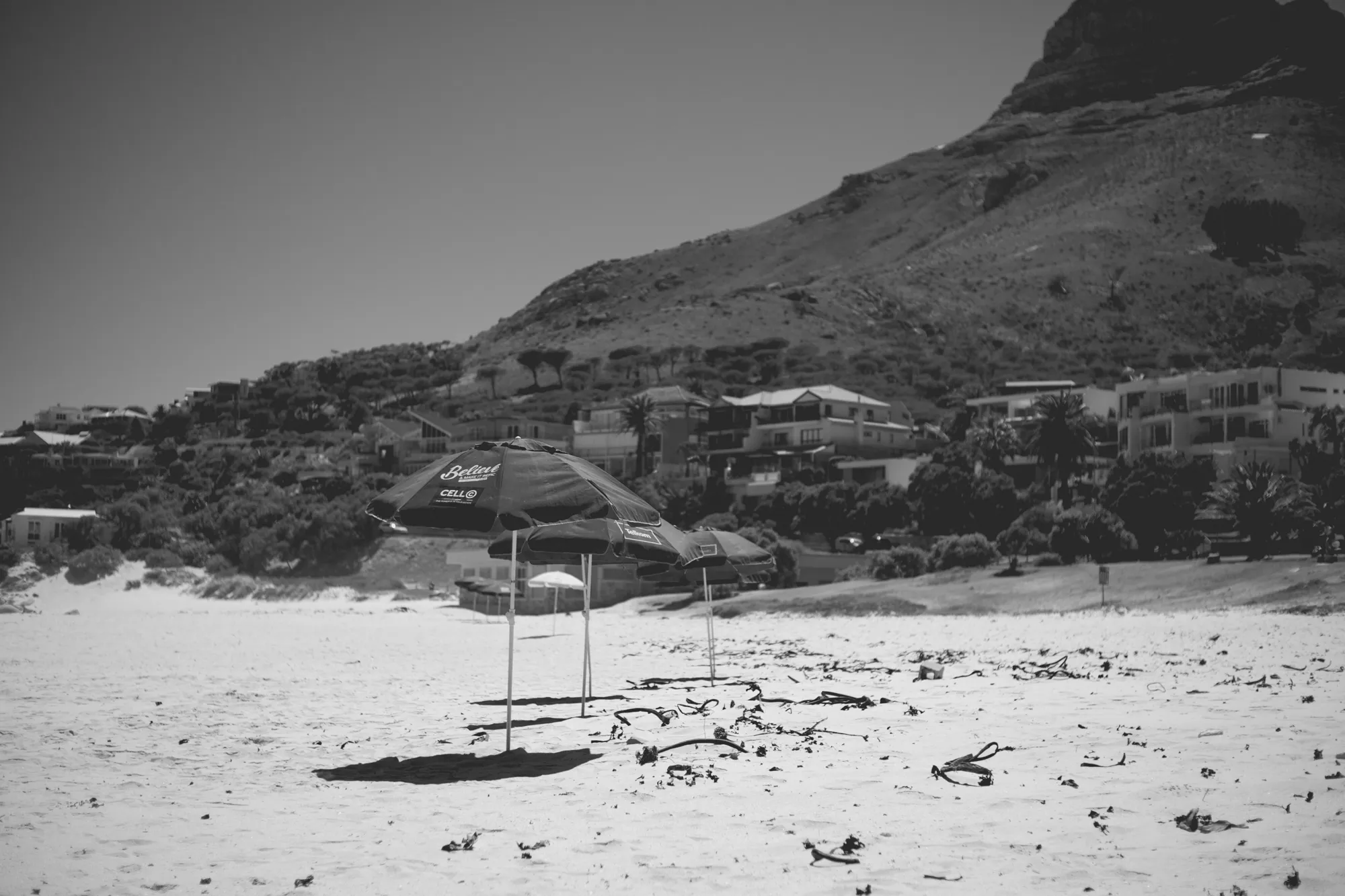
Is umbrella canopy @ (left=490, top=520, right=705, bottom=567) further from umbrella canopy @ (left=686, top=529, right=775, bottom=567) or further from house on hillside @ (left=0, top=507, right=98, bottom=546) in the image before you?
house on hillside @ (left=0, top=507, right=98, bottom=546)

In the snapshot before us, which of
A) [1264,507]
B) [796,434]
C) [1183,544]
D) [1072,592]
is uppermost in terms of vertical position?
[796,434]

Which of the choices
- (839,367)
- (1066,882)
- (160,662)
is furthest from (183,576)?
(839,367)

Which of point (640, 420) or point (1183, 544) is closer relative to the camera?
point (1183, 544)

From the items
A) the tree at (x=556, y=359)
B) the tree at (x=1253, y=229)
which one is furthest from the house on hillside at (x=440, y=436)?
the tree at (x=1253, y=229)

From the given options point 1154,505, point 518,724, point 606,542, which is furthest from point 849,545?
point 606,542

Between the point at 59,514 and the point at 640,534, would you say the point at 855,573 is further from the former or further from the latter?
the point at 59,514

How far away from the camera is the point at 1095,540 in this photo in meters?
42.7

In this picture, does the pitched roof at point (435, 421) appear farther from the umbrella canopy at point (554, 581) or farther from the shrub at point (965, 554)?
the umbrella canopy at point (554, 581)

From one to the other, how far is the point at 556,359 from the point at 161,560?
76.7m

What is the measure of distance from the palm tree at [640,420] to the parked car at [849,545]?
27.0m

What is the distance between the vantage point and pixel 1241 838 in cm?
618

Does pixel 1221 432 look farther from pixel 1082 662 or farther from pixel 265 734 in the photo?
pixel 265 734

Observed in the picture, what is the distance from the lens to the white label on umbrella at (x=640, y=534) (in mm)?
10523

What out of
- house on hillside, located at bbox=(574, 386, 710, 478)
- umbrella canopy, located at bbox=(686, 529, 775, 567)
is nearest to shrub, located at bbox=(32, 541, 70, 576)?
house on hillside, located at bbox=(574, 386, 710, 478)
